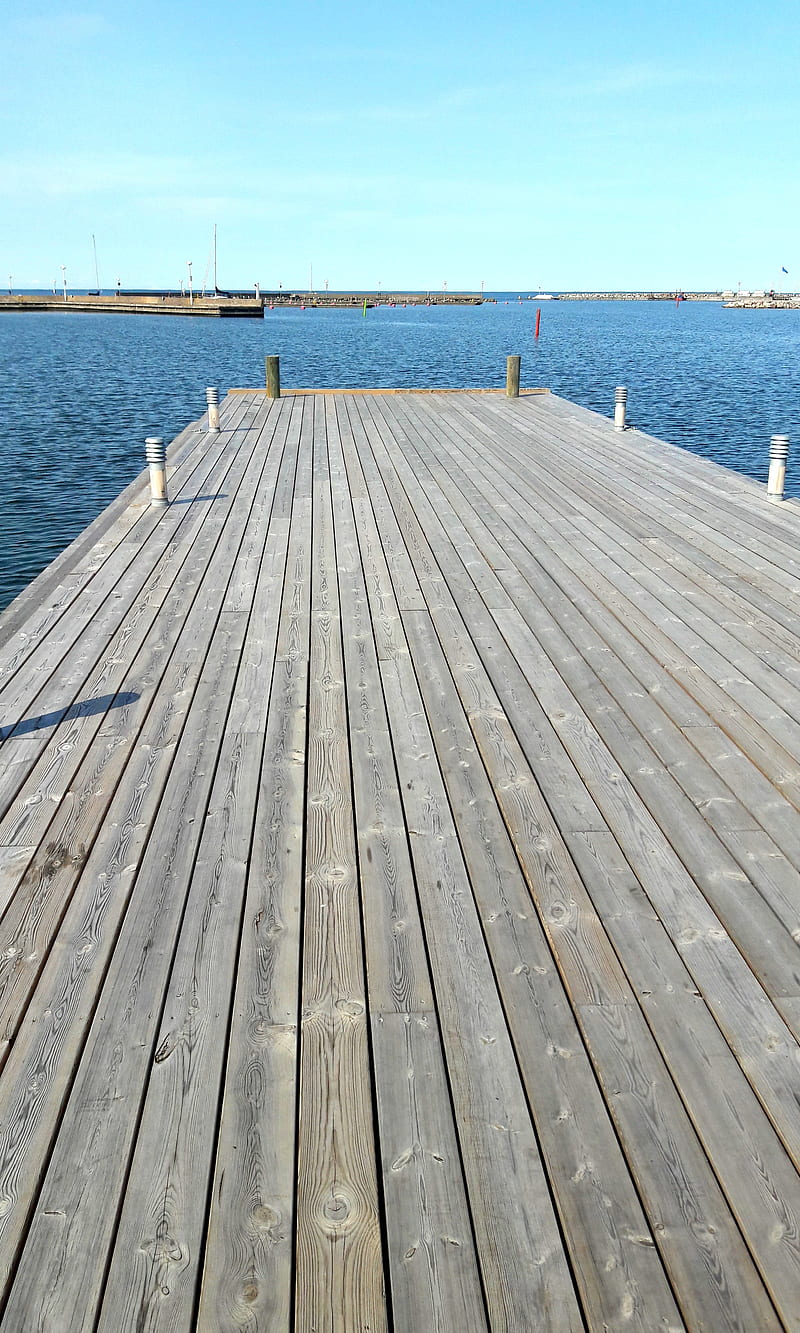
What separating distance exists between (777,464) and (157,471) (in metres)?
6.12

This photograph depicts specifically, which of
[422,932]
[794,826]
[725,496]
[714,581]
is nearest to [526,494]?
[725,496]

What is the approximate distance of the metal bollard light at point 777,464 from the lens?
9414 millimetres

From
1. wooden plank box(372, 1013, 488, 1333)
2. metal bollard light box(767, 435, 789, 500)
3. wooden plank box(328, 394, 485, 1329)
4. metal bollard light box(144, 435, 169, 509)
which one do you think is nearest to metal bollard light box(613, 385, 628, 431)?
metal bollard light box(767, 435, 789, 500)

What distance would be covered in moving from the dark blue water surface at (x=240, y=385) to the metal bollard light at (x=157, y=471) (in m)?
2.51

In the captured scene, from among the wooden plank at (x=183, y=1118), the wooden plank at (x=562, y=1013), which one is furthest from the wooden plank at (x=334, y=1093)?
the wooden plank at (x=562, y=1013)

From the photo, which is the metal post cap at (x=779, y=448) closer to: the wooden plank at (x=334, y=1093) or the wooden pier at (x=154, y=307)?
the wooden plank at (x=334, y=1093)

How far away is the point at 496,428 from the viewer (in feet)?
48.5

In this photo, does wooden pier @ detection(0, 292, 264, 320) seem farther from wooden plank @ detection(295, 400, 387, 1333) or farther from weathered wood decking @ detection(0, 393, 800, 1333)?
wooden plank @ detection(295, 400, 387, 1333)

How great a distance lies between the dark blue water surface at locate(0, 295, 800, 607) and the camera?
15938 millimetres

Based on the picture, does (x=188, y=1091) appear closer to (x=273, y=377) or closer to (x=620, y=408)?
(x=620, y=408)

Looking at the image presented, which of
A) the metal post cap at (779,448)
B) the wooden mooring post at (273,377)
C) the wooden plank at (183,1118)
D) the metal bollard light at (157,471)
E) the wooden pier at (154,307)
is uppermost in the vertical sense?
the wooden pier at (154,307)

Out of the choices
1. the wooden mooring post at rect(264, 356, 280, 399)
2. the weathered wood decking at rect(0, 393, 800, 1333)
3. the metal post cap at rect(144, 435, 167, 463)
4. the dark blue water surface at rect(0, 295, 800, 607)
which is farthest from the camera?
the wooden mooring post at rect(264, 356, 280, 399)

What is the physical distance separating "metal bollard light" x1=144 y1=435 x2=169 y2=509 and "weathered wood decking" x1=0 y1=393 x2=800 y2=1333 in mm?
2868

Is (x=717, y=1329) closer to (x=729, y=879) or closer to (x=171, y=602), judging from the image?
(x=729, y=879)
